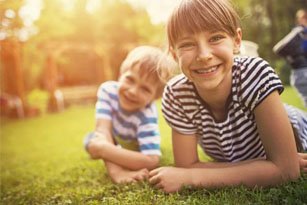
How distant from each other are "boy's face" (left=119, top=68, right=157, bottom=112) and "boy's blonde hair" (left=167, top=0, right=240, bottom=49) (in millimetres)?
922

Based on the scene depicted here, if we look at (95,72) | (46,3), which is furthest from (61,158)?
(95,72)

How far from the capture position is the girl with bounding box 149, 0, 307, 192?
190cm

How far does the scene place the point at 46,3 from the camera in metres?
14.1

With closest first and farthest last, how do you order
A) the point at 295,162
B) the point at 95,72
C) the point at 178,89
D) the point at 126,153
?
the point at 295,162
the point at 178,89
the point at 126,153
the point at 95,72

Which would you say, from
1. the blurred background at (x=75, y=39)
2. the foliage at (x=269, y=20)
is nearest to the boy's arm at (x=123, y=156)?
the blurred background at (x=75, y=39)

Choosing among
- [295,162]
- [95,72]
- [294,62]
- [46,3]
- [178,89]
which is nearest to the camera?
[295,162]

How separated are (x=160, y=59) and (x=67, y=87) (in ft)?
68.5

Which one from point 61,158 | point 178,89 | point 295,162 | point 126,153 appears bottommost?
point 61,158

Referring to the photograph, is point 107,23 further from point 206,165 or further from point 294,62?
point 206,165

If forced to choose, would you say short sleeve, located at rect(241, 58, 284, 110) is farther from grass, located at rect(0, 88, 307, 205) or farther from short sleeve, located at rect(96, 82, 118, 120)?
short sleeve, located at rect(96, 82, 118, 120)

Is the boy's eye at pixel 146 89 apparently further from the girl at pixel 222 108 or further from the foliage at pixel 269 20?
the foliage at pixel 269 20

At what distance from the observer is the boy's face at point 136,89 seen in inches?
115

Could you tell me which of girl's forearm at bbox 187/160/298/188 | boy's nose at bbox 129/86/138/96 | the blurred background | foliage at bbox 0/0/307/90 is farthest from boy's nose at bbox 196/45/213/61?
the blurred background

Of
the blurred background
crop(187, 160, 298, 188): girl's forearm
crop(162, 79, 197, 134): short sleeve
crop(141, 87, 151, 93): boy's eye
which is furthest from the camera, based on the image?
the blurred background
